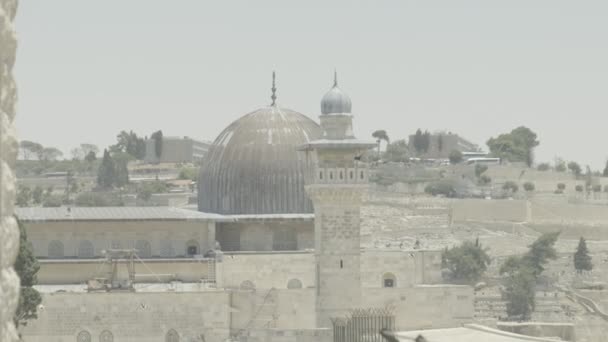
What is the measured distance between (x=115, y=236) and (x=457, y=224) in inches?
2595

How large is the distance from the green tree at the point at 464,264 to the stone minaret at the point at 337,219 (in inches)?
1812

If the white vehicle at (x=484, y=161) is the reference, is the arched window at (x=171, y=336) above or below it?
below

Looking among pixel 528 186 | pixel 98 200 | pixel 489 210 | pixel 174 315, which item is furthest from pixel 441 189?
pixel 174 315

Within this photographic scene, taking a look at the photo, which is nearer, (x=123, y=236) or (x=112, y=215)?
(x=123, y=236)

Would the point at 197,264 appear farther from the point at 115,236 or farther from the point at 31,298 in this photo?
the point at 31,298

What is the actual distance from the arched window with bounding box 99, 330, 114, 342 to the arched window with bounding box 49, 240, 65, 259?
5.05 meters

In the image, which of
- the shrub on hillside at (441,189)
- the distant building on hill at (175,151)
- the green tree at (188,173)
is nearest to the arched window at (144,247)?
the shrub on hillside at (441,189)

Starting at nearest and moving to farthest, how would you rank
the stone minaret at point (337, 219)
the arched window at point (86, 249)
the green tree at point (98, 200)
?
1. the stone minaret at point (337, 219)
2. the arched window at point (86, 249)
3. the green tree at point (98, 200)

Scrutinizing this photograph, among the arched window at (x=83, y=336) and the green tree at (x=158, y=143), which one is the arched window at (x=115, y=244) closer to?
the arched window at (x=83, y=336)

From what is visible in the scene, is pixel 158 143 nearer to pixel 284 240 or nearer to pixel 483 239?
pixel 483 239

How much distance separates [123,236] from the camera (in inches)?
1688

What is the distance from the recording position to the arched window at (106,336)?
1484 inches

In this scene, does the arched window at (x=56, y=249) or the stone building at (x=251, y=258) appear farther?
the arched window at (x=56, y=249)

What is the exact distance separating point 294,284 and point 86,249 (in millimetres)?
4751
